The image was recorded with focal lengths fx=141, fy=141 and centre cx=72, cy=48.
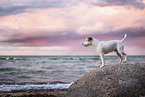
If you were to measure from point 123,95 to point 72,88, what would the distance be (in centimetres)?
195

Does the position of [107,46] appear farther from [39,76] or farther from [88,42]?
[39,76]

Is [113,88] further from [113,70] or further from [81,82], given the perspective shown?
[81,82]

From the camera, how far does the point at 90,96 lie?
4754mm

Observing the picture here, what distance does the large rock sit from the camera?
4.54m

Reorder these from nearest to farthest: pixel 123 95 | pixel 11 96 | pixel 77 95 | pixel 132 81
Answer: pixel 123 95 → pixel 132 81 → pixel 77 95 → pixel 11 96

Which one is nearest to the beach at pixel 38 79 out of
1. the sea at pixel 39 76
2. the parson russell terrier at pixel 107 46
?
the sea at pixel 39 76

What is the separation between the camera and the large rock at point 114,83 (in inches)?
179

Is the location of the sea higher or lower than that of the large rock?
lower

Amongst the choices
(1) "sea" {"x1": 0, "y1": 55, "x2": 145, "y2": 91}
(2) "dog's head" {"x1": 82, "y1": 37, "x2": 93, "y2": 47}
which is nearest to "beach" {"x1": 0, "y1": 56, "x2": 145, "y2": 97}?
(1) "sea" {"x1": 0, "y1": 55, "x2": 145, "y2": 91}

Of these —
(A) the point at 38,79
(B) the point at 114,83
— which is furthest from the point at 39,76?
(B) the point at 114,83

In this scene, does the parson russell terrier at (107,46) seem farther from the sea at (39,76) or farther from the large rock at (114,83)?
the sea at (39,76)

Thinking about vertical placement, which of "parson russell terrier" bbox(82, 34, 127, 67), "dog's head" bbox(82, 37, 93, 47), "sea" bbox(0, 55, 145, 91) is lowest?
"sea" bbox(0, 55, 145, 91)

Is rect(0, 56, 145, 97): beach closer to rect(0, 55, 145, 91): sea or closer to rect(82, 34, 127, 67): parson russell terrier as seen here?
rect(0, 55, 145, 91): sea

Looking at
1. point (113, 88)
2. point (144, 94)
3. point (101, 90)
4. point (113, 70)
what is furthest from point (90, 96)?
point (144, 94)
